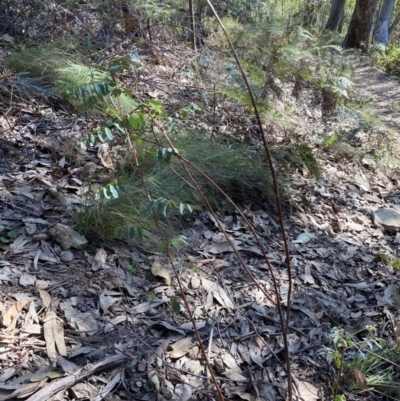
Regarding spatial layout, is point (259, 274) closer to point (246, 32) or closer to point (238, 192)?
point (238, 192)

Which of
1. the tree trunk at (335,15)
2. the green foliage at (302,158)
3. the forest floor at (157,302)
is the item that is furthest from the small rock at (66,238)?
the tree trunk at (335,15)

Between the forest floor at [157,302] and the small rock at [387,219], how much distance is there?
0.58ft

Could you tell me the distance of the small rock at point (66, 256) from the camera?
94.5 inches

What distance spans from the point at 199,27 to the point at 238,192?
4412 mm

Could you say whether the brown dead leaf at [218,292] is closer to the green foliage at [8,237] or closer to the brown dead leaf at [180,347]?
the brown dead leaf at [180,347]

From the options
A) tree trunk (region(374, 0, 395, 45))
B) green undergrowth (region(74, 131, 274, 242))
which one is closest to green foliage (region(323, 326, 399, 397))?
green undergrowth (region(74, 131, 274, 242))

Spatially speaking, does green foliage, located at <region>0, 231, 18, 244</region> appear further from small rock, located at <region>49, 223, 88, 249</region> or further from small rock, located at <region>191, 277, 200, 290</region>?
small rock, located at <region>191, 277, 200, 290</region>

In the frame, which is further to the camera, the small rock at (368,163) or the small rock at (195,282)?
the small rock at (368,163)

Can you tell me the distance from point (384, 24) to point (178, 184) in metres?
14.1

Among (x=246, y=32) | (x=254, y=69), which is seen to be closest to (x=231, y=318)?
(x=254, y=69)

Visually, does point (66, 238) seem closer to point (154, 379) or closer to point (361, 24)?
point (154, 379)

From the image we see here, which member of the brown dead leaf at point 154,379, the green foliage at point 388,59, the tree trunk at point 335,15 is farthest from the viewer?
the tree trunk at point 335,15

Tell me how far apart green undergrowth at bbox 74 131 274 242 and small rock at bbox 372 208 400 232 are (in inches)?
39.4

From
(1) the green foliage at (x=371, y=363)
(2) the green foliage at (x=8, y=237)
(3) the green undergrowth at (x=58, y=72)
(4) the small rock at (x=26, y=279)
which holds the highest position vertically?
(3) the green undergrowth at (x=58, y=72)
